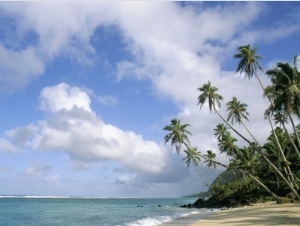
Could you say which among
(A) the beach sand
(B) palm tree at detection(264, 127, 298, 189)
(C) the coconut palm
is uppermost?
(C) the coconut palm

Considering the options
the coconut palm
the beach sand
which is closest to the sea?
the beach sand

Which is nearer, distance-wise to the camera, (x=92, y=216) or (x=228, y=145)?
(x=92, y=216)

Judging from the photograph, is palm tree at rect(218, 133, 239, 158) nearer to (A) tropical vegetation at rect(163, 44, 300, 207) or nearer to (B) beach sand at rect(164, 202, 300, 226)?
(A) tropical vegetation at rect(163, 44, 300, 207)

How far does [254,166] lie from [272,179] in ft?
11.7

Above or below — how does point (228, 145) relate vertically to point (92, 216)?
above

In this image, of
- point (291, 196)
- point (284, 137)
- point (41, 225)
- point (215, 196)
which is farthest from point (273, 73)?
point (215, 196)

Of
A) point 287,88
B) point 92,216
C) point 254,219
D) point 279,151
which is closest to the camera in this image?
point 254,219

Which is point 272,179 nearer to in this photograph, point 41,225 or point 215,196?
point 215,196

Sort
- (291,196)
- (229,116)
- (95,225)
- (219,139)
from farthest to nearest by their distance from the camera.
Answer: (219,139) → (229,116) → (291,196) → (95,225)

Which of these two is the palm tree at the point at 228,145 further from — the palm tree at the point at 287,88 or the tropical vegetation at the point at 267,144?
the palm tree at the point at 287,88

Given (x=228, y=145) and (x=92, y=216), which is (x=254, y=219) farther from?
(x=228, y=145)

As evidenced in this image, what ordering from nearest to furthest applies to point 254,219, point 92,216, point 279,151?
1. point 254,219
2. point 92,216
3. point 279,151

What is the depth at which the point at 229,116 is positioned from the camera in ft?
164

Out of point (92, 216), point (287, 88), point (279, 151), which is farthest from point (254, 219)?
point (279, 151)
